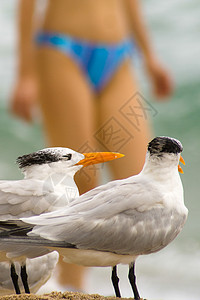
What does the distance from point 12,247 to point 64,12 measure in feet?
6.03

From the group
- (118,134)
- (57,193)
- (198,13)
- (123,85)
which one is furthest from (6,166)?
(57,193)

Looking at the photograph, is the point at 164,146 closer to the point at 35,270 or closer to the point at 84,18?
the point at 35,270

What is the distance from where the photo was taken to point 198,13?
311 inches

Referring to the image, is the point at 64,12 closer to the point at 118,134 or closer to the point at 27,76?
the point at 27,76

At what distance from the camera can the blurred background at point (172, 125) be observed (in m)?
Answer: 4.71

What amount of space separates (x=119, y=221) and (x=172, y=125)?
5.36m

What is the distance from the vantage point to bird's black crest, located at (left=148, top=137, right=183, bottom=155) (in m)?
1.42

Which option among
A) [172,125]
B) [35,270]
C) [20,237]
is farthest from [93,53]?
[172,125]

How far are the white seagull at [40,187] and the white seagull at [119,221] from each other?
0.10 meters

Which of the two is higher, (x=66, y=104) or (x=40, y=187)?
(x=66, y=104)

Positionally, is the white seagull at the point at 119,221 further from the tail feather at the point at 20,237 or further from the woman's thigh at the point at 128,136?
the woman's thigh at the point at 128,136

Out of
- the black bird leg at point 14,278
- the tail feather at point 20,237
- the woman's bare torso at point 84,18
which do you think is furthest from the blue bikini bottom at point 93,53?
the tail feather at point 20,237

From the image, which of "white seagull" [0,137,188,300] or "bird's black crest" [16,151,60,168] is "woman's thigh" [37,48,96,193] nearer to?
"bird's black crest" [16,151,60,168]

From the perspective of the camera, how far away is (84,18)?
3057mm
